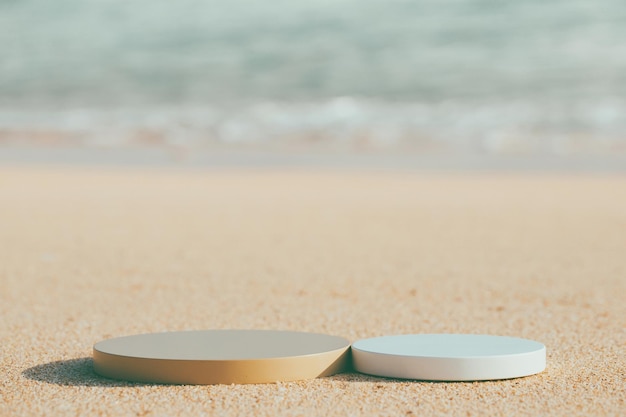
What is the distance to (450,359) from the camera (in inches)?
146

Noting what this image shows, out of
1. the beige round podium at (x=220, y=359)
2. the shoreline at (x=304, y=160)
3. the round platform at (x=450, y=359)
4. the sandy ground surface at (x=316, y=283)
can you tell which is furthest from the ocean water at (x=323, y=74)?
the beige round podium at (x=220, y=359)

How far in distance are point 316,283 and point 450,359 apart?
3.05 meters

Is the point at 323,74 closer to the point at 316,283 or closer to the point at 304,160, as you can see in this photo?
the point at 304,160

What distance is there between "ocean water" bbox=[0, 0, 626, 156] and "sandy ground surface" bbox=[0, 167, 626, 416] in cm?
943

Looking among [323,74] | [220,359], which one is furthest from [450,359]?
[323,74]

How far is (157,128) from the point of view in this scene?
25531mm

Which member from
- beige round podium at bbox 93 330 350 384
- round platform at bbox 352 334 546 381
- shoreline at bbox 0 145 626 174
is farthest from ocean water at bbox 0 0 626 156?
beige round podium at bbox 93 330 350 384

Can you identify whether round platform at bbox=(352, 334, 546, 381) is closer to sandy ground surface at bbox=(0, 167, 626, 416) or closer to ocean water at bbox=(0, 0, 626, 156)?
sandy ground surface at bbox=(0, 167, 626, 416)

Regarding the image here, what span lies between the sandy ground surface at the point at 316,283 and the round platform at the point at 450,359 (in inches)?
1.8

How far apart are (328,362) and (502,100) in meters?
23.5

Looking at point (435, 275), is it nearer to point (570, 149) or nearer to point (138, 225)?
point (138, 225)

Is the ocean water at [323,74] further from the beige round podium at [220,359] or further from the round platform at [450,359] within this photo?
the beige round podium at [220,359]

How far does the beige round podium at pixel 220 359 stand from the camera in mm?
3682

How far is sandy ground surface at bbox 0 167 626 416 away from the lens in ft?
11.8
